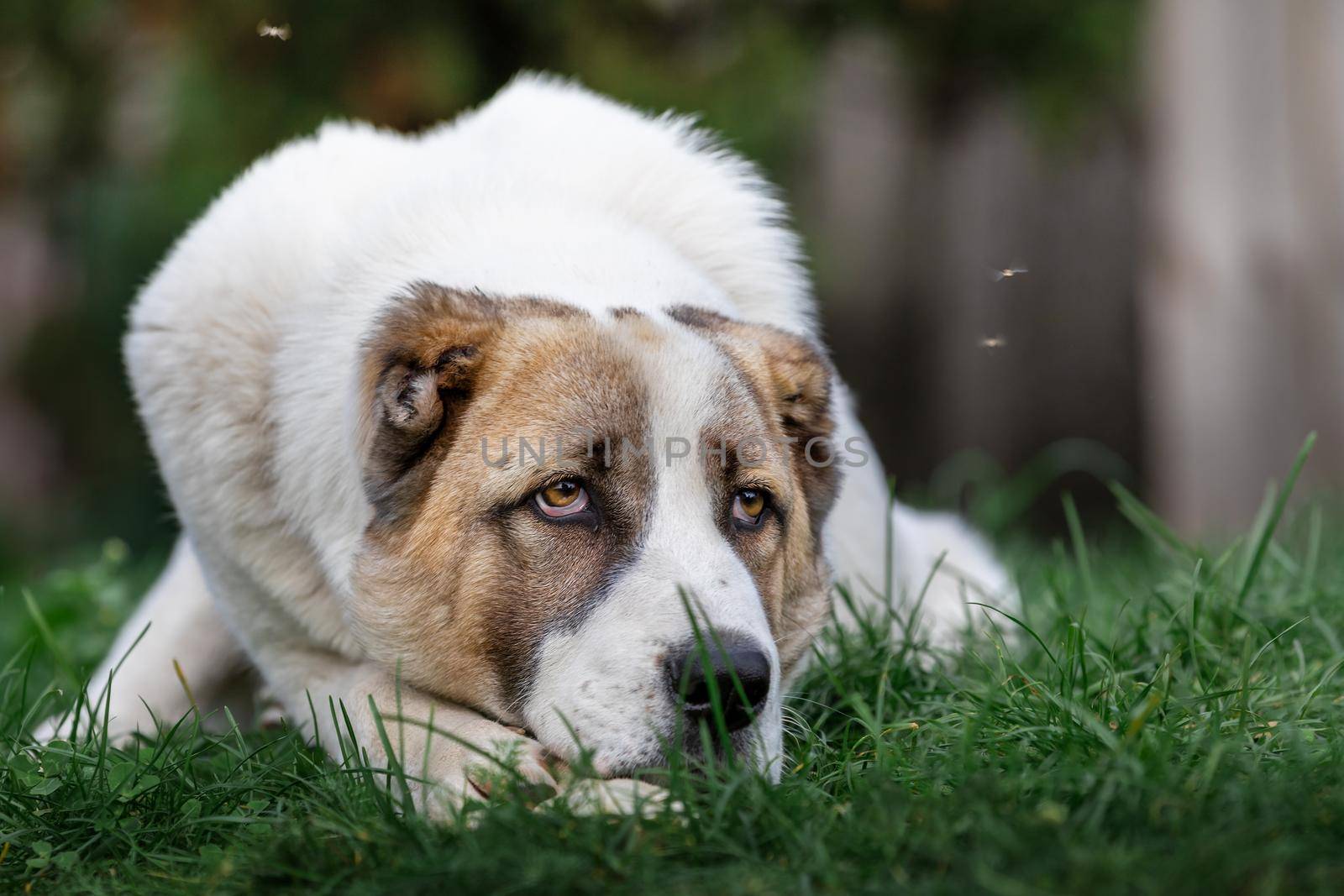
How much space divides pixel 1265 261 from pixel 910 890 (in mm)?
6358

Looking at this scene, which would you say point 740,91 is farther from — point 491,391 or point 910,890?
point 910,890

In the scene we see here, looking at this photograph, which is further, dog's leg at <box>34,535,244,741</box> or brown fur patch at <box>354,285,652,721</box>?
dog's leg at <box>34,535,244,741</box>

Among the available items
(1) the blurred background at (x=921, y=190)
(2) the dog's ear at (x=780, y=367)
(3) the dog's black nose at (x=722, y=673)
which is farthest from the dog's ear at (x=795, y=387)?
(1) the blurred background at (x=921, y=190)

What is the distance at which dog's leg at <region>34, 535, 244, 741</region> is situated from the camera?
12.1 feet

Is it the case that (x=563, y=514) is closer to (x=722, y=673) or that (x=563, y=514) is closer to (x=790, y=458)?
(x=722, y=673)

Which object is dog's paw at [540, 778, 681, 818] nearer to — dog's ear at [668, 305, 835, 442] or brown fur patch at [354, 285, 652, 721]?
brown fur patch at [354, 285, 652, 721]

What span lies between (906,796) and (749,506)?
0.84 m

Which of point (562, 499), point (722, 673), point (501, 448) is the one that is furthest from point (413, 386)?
point (722, 673)

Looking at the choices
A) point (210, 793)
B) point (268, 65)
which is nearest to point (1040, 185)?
point (268, 65)

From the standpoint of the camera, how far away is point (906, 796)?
225cm

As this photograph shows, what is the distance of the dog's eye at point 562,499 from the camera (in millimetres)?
2695

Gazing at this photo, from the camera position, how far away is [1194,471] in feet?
24.4

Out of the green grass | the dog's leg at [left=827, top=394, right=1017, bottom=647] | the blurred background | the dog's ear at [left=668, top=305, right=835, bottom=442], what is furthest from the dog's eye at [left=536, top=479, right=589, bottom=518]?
the blurred background

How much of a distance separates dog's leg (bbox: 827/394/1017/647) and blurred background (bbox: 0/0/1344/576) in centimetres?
128
